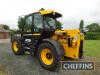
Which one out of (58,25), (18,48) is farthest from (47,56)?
(18,48)

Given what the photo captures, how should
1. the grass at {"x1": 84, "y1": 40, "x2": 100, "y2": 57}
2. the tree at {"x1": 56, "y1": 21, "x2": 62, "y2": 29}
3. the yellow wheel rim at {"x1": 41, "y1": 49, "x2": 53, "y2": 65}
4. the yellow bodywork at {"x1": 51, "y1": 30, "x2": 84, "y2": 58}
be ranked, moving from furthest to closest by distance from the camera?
1. the grass at {"x1": 84, "y1": 40, "x2": 100, "y2": 57}
2. the tree at {"x1": 56, "y1": 21, "x2": 62, "y2": 29}
3. the yellow wheel rim at {"x1": 41, "y1": 49, "x2": 53, "y2": 65}
4. the yellow bodywork at {"x1": 51, "y1": 30, "x2": 84, "y2": 58}

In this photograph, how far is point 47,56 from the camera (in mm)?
8992

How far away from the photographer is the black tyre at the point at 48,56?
8395 mm

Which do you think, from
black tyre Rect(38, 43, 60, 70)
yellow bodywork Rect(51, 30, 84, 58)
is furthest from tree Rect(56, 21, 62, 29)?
black tyre Rect(38, 43, 60, 70)

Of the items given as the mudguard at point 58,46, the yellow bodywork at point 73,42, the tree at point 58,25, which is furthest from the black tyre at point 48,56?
the tree at point 58,25

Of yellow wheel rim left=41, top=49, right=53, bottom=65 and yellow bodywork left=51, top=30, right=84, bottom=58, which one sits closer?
yellow bodywork left=51, top=30, right=84, bottom=58

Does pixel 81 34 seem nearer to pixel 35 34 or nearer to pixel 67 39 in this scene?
pixel 67 39

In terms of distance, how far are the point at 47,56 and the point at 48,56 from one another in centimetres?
6

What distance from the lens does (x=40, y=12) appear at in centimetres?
984

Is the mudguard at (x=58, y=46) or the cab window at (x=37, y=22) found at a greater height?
the cab window at (x=37, y=22)

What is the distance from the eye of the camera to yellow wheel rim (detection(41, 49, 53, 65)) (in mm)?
8844

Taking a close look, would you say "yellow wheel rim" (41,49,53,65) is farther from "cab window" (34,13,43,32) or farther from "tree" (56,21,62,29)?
"tree" (56,21,62,29)

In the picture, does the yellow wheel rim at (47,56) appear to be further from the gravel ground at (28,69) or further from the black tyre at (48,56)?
the gravel ground at (28,69)

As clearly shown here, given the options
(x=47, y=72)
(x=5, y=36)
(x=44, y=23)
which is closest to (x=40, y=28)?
(x=44, y=23)
